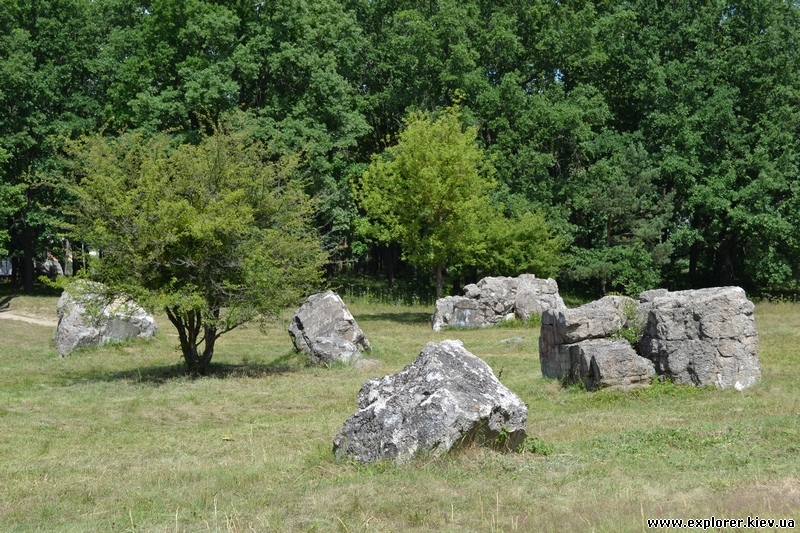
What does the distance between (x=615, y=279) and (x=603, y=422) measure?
27.7 m

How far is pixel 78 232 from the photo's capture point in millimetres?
20234

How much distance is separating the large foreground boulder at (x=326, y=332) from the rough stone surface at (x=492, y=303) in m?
8.50

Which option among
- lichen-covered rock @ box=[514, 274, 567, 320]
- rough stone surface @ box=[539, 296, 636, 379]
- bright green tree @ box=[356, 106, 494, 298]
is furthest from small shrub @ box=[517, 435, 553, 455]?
bright green tree @ box=[356, 106, 494, 298]

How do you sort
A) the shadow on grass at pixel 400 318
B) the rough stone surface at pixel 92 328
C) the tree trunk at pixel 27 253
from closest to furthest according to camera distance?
the rough stone surface at pixel 92 328, the shadow on grass at pixel 400 318, the tree trunk at pixel 27 253

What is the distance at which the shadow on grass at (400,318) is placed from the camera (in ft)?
116

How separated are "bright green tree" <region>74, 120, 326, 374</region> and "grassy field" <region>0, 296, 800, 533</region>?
1672mm

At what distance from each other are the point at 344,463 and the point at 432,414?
3.66ft

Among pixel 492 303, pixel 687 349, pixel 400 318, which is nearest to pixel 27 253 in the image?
pixel 400 318

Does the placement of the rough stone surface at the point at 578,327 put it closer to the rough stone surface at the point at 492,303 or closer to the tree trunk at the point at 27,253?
the rough stone surface at the point at 492,303

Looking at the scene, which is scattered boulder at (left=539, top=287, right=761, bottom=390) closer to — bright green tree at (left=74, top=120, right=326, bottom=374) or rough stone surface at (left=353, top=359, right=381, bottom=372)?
rough stone surface at (left=353, top=359, right=381, bottom=372)

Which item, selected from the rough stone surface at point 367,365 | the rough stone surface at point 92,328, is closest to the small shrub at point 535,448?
the rough stone surface at point 367,365

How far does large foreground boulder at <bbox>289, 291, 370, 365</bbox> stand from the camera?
890 inches

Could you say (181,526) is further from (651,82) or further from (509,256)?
(651,82)

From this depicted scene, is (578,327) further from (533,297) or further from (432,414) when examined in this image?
(533,297)
